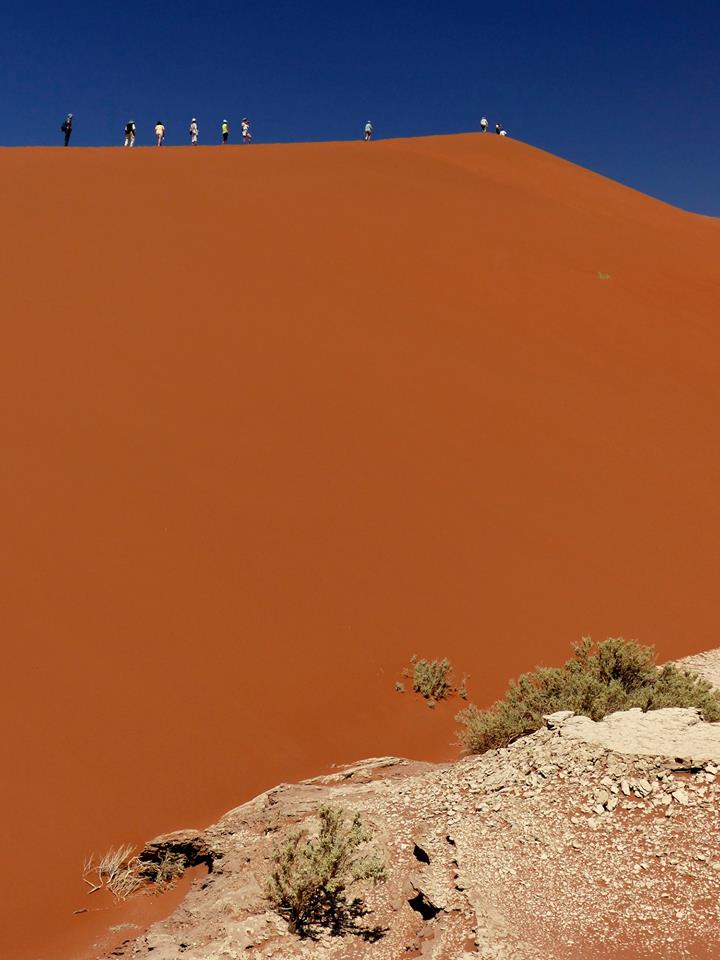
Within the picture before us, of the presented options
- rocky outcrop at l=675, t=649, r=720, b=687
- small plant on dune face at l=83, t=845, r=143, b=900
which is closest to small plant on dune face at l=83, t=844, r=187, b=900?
small plant on dune face at l=83, t=845, r=143, b=900

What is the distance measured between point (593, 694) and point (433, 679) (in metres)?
1.67

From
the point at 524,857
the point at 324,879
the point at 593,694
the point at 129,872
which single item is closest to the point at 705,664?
the point at 593,694

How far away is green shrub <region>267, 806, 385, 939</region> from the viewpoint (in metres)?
3.78

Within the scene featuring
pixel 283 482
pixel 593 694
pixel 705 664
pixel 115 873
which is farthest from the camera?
pixel 283 482

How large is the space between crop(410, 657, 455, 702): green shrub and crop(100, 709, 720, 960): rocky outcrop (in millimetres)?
1673

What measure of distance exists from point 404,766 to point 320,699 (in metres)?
1.07

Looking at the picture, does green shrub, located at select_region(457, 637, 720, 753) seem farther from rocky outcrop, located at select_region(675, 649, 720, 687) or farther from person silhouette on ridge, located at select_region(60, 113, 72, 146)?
person silhouette on ridge, located at select_region(60, 113, 72, 146)

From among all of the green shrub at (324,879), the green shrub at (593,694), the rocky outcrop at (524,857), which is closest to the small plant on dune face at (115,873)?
the rocky outcrop at (524,857)

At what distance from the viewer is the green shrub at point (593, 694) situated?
17.0ft

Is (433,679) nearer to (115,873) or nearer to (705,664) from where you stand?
(705,664)

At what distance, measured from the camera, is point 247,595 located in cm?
677

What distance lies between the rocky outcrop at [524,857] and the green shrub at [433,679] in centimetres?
167

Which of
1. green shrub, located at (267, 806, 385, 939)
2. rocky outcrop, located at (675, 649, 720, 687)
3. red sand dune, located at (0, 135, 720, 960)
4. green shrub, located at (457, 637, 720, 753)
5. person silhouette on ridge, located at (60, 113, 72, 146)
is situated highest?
person silhouette on ridge, located at (60, 113, 72, 146)

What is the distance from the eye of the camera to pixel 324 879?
12.5 ft
